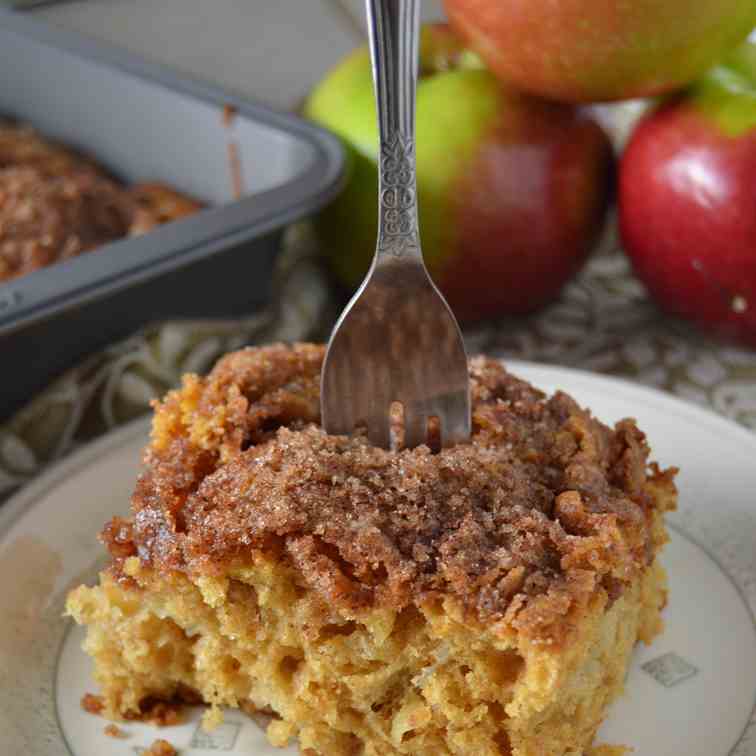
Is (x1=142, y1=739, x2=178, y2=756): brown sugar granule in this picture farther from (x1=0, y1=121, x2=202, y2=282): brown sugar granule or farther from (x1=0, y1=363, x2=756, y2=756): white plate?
(x1=0, y1=121, x2=202, y2=282): brown sugar granule

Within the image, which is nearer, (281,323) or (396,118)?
(396,118)

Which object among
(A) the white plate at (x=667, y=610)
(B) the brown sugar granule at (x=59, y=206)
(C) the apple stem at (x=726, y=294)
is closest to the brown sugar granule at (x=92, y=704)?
(A) the white plate at (x=667, y=610)

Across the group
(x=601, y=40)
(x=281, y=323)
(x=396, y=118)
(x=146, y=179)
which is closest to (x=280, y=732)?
(x=396, y=118)

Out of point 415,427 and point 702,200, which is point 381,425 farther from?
point 702,200

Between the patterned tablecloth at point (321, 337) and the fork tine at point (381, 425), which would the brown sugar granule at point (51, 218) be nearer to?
the patterned tablecloth at point (321, 337)

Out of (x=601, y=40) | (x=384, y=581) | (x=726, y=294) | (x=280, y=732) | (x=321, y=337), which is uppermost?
(x=601, y=40)

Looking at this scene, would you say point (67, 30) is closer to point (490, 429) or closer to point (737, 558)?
point (490, 429)

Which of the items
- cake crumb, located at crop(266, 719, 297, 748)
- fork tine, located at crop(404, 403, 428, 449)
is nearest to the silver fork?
fork tine, located at crop(404, 403, 428, 449)
